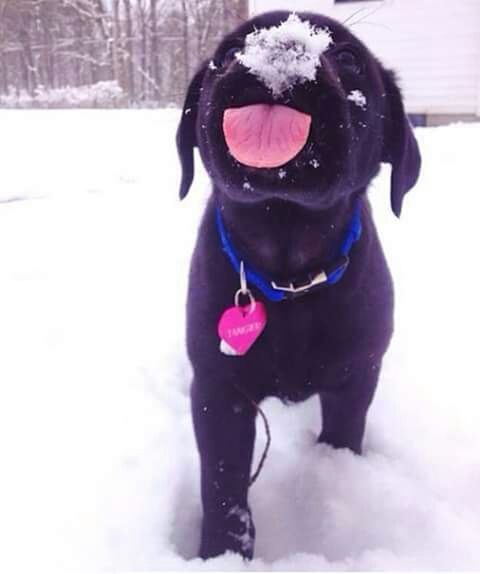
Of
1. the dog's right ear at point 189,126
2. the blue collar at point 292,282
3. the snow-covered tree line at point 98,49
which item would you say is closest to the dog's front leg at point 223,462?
the blue collar at point 292,282

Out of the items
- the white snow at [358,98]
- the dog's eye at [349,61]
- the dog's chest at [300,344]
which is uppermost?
the dog's eye at [349,61]

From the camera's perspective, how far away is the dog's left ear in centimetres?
142

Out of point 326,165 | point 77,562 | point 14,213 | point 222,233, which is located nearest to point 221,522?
point 77,562

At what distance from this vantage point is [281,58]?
1.00m

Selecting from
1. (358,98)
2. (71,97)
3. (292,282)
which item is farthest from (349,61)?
(71,97)

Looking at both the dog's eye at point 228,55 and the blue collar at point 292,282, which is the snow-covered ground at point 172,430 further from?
the dog's eye at point 228,55

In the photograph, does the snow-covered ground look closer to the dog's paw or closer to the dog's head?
the dog's paw

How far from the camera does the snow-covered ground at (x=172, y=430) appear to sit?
4.41ft

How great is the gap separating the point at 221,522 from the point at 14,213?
10.2 feet

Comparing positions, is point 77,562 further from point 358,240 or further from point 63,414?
point 358,240

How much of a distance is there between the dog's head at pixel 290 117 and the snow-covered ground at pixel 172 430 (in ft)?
1.95

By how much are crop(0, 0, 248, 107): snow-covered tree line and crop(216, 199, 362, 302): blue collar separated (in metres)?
16.1

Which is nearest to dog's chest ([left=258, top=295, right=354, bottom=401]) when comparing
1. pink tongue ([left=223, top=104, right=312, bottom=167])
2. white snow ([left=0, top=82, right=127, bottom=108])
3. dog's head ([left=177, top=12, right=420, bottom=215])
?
dog's head ([left=177, top=12, right=420, bottom=215])

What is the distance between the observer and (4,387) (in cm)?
189
